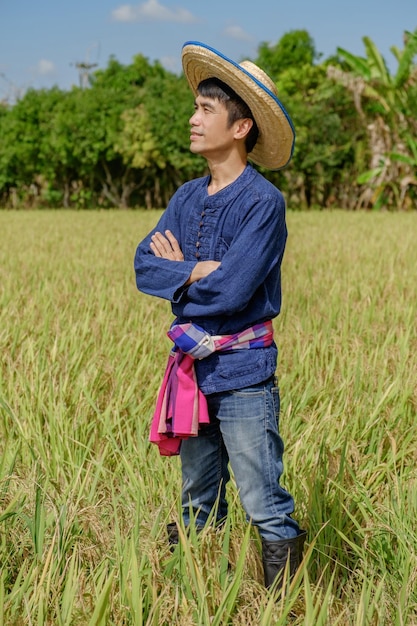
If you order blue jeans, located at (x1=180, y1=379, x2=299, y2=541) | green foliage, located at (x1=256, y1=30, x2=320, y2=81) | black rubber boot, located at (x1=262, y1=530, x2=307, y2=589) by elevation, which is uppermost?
green foliage, located at (x1=256, y1=30, x2=320, y2=81)

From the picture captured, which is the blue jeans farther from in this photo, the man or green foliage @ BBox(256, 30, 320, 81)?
green foliage @ BBox(256, 30, 320, 81)

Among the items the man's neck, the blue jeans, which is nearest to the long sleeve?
the man's neck

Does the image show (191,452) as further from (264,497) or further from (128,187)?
(128,187)

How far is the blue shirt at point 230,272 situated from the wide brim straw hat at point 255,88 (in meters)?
0.10

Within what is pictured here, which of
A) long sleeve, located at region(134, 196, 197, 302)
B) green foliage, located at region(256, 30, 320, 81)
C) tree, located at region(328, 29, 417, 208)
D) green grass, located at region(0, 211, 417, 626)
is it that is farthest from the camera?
green foliage, located at region(256, 30, 320, 81)

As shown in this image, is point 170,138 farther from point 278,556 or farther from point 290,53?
point 278,556

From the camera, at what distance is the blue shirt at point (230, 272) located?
5.31ft

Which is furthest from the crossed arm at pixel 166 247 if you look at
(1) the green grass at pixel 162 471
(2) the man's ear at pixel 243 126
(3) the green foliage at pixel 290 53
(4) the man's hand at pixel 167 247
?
(3) the green foliage at pixel 290 53

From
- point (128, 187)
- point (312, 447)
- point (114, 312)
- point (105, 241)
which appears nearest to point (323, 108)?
point (128, 187)

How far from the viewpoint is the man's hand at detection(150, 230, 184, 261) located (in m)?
1.76

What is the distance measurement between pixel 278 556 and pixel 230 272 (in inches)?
24.8

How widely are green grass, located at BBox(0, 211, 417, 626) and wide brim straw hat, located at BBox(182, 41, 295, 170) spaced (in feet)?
2.77

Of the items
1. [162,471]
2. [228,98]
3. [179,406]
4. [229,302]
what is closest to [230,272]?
[229,302]

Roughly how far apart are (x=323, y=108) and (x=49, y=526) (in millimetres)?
17307
